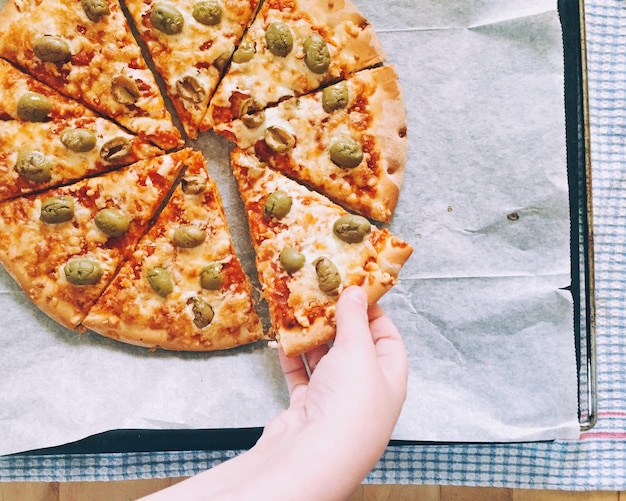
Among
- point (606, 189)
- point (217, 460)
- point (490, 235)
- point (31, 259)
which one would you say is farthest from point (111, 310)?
point (606, 189)

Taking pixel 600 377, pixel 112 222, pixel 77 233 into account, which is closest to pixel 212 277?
pixel 112 222

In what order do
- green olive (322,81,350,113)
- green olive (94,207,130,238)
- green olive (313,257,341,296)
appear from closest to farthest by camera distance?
green olive (313,257,341,296), green olive (94,207,130,238), green olive (322,81,350,113)

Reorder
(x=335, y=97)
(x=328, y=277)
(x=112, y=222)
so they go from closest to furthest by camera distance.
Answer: (x=328, y=277) < (x=112, y=222) < (x=335, y=97)

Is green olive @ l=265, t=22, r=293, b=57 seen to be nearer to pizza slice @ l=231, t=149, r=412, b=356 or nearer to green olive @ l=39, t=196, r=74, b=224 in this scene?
pizza slice @ l=231, t=149, r=412, b=356

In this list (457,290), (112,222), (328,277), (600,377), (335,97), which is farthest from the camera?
(600,377)

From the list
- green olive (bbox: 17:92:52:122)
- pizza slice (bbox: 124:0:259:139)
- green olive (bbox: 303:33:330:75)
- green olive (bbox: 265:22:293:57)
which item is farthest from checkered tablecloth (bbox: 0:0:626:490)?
green olive (bbox: 17:92:52:122)

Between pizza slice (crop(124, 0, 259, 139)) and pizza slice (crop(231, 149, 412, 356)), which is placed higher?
pizza slice (crop(124, 0, 259, 139))

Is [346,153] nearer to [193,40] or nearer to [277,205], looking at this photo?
[277,205]

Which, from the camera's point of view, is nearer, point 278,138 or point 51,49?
point 51,49
